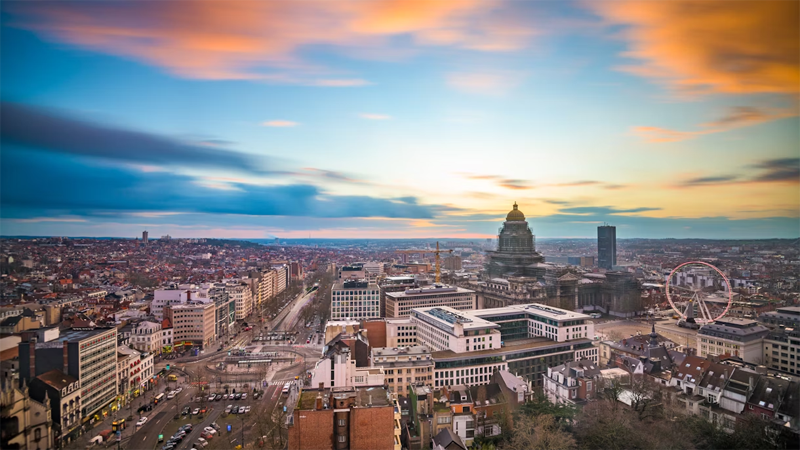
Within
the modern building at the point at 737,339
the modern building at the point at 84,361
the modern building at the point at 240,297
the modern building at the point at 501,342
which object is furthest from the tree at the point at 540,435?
the modern building at the point at 240,297

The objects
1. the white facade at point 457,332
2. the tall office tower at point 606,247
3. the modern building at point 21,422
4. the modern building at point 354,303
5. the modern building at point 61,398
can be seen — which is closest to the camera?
the modern building at point 21,422

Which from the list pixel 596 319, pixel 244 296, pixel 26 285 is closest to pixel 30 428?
pixel 26 285

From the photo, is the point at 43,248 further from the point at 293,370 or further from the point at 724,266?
Answer: the point at 724,266

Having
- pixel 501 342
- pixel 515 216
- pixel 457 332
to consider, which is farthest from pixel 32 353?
pixel 515 216

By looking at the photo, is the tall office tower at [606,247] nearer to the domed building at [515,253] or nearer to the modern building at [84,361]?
the domed building at [515,253]

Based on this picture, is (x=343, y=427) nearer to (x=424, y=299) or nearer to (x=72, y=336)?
(x=72, y=336)
